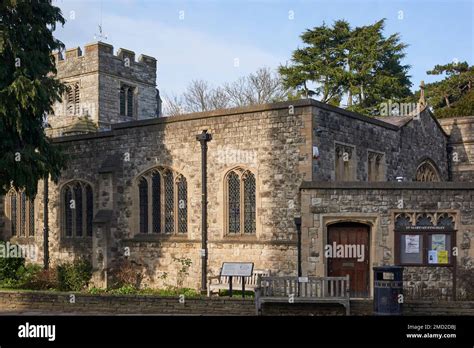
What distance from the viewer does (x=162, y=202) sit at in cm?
2112

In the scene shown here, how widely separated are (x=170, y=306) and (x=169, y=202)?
570 centimetres

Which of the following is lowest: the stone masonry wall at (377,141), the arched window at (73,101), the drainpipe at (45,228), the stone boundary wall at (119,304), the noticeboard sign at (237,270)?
the stone boundary wall at (119,304)

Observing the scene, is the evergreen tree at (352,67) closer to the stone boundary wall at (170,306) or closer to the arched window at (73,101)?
the arched window at (73,101)


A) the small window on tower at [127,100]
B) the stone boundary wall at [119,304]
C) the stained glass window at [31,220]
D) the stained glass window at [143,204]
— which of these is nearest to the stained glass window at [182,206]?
the stained glass window at [143,204]

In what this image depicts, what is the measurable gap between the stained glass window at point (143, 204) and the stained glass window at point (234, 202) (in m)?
3.36

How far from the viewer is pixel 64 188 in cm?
2398

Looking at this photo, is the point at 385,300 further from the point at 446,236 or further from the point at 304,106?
the point at 304,106

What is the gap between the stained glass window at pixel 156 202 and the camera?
21.3 meters

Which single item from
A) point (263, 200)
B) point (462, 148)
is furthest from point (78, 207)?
point (462, 148)

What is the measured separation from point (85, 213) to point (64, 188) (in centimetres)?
144

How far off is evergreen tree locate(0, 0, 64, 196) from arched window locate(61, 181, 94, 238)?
4638mm

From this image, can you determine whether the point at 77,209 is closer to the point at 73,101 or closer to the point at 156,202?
the point at 156,202
